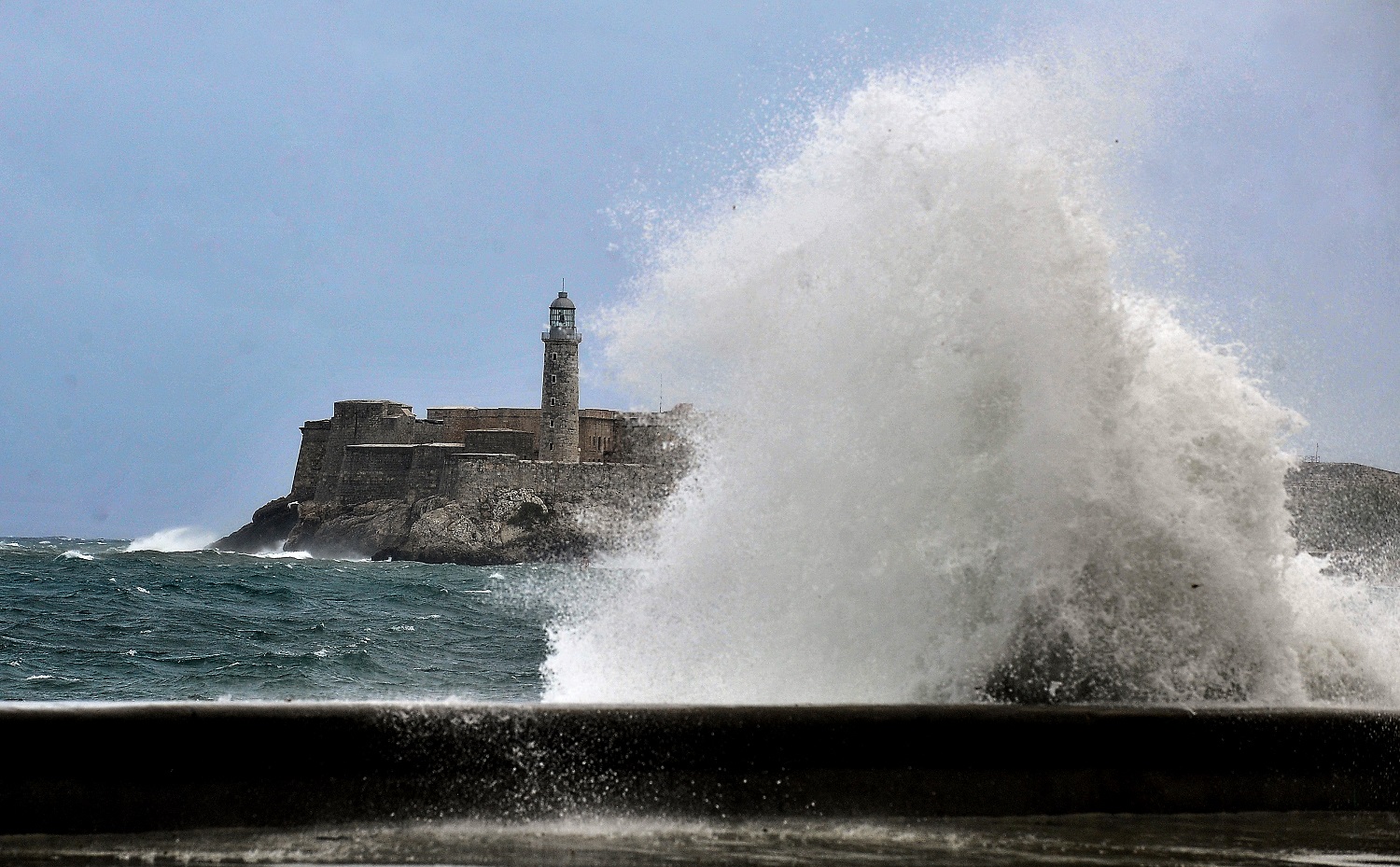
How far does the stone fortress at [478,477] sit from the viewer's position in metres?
46.1

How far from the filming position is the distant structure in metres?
47.3

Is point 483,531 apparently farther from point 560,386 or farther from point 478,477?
point 560,386

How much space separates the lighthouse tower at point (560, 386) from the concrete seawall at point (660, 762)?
44537 mm

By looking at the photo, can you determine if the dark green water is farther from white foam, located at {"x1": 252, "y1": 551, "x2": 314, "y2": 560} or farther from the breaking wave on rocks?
white foam, located at {"x1": 252, "y1": 551, "x2": 314, "y2": 560}

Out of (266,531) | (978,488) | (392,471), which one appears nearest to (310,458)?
(266,531)

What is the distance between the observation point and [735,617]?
179 inches

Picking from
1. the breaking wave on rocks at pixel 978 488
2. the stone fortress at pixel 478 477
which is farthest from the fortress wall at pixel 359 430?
the breaking wave on rocks at pixel 978 488

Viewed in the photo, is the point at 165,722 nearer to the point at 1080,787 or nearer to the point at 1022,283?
the point at 1080,787

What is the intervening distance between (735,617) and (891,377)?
3.33 ft

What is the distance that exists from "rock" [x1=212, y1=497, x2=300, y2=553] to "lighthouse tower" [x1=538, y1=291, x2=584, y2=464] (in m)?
12.3

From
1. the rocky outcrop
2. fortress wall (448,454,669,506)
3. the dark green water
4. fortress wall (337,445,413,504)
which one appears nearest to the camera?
the dark green water

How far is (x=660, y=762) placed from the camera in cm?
298

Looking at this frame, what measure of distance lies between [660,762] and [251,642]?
31.5ft

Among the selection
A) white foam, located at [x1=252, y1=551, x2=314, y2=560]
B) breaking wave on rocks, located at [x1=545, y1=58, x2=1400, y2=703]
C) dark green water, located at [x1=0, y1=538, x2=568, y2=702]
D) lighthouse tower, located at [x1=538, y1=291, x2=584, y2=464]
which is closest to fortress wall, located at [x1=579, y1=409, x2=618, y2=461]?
lighthouse tower, located at [x1=538, y1=291, x2=584, y2=464]
